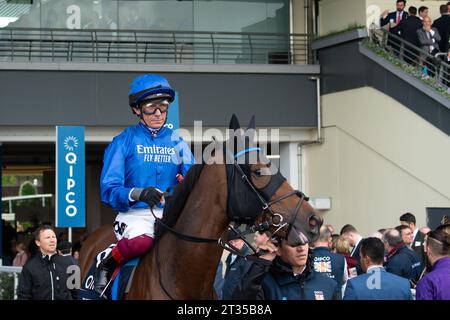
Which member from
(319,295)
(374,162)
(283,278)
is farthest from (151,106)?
(374,162)

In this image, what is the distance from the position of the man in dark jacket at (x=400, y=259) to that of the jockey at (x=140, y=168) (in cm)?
331

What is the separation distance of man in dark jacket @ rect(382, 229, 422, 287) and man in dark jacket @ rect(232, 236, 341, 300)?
129 inches

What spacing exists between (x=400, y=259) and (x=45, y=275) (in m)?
3.69

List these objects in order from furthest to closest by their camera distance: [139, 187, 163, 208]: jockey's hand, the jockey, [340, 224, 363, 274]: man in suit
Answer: [340, 224, 363, 274]: man in suit → the jockey → [139, 187, 163, 208]: jockey's hand

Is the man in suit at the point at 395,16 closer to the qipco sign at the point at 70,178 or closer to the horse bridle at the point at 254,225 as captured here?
the qipco sign at the point at 70,178

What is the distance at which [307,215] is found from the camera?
492cm

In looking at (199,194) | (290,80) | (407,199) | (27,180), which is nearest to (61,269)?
(199,194)

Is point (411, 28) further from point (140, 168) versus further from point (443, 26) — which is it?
point (140, 168)

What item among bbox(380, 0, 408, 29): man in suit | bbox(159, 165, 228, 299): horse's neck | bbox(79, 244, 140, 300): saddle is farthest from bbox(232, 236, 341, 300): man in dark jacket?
bbox(380, 0, 408, 29): man in suit

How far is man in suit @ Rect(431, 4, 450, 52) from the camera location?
16.7 metres

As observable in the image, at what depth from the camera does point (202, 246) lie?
17.2 feet

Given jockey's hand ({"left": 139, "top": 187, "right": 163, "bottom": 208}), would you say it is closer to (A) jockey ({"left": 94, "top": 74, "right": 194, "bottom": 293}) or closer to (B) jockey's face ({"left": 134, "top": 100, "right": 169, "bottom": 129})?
(A) jockey ({"left": 94, "top": 74, "right": 194, "bottom": 293})

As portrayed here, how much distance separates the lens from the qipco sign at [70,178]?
11.5 m

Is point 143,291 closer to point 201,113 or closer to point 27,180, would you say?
point 201,113
